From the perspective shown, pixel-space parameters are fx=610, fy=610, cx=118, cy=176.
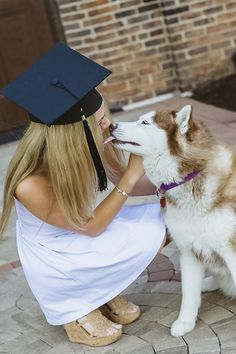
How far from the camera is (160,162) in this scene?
2623 mm

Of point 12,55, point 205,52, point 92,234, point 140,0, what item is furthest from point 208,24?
point 92,234

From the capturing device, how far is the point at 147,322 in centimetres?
311

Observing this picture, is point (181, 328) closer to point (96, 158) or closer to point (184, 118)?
point (96, 158)

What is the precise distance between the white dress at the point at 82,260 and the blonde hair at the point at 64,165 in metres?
0.16

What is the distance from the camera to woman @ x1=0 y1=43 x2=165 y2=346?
278cm

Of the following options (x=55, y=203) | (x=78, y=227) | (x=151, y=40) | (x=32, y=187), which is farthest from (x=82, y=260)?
(x=151, y=40)

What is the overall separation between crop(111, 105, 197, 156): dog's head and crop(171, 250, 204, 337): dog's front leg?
1.90ft

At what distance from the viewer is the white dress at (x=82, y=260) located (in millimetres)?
2955

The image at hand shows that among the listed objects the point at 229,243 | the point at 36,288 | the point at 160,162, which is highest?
the point at 160,162

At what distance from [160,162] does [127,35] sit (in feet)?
15.8

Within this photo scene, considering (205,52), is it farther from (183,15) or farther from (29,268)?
(29,268)

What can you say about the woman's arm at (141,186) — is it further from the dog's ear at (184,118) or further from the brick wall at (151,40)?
the brick wall at (151,40)

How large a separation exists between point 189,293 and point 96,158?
0.78 m

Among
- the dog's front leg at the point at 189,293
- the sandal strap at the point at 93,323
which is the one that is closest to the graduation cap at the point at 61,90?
the dog's front leg at the point at 189,293
